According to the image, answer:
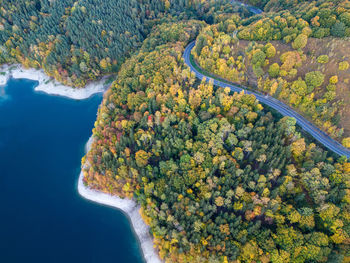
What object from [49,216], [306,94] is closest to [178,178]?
[49,216]

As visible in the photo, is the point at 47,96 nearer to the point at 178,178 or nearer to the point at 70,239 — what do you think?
the point at 70,239

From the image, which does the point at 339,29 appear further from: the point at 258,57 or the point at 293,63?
the point at 258,57

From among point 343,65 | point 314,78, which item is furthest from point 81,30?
point 343,65

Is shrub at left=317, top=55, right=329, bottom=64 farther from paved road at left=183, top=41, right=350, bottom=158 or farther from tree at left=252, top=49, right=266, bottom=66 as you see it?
paved road at left=183, top=41, right=350, bottom=158

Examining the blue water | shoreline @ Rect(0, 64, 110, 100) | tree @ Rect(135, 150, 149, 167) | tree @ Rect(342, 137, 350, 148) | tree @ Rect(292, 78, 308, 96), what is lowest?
the blue water

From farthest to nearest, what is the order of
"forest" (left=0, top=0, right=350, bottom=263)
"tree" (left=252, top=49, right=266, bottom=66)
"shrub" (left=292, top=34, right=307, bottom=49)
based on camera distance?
"tree" (left=252, top=49, right=266, bottom=66) < "shrub" (left=292, top=34, right=307, bottom=49) < "forest" (left=0, top=0, right=350, bottom=263)

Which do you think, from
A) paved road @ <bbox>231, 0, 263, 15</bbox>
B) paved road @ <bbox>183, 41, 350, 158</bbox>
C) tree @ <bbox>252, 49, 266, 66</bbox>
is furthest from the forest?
paved road @ <bbox>231, 0, 263, 15</bbox>

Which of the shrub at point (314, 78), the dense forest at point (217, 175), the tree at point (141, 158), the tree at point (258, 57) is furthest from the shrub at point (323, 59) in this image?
the tree at point (141, 158)
